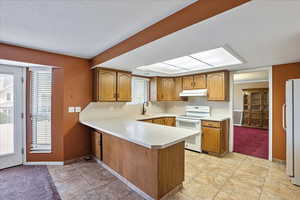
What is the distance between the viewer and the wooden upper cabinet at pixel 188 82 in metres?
4.37

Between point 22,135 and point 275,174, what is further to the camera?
point 22,135

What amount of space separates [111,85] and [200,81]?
2.53m

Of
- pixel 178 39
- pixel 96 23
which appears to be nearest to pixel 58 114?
pixel 96 23

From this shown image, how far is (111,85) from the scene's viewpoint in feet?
11.3

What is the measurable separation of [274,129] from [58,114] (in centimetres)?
485

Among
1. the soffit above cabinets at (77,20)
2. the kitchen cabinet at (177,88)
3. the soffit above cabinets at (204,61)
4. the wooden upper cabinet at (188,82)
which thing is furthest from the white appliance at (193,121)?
the soffit above cabinets at (77,20)

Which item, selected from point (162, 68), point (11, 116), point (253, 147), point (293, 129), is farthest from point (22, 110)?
point (253, 147)

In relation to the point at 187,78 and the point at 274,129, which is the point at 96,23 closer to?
the point at 187,78

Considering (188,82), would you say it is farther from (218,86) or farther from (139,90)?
(139,90)

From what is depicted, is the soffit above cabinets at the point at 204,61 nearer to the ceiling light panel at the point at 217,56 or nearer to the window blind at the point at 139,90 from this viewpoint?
the ceiling light panel at the point at 217,56

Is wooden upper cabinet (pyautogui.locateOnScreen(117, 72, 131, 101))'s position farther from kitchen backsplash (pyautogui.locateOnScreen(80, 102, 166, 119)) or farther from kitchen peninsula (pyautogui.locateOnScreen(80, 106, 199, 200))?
kitchen peninsula (pyautogui.locateOnScreen(80, 106, 199, 200))

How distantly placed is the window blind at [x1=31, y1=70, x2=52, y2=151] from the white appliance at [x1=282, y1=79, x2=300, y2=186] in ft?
15.0

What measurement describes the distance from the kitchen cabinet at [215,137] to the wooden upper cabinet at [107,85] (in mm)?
2458

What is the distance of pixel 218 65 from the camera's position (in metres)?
3.36
